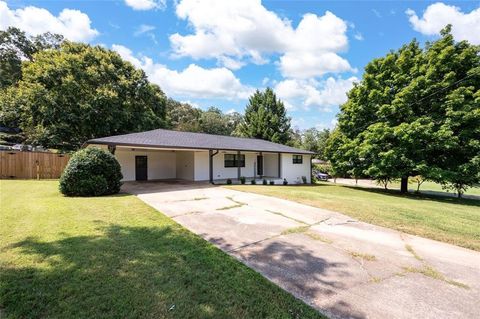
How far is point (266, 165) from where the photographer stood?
67.7ft

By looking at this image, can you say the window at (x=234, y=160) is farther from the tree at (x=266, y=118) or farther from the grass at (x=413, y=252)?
the tree at (x=266, y=118)

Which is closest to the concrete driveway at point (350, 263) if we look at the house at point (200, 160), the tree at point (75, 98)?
the house at point (200, 160)

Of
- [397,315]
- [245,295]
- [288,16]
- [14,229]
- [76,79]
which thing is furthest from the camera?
[76,79]

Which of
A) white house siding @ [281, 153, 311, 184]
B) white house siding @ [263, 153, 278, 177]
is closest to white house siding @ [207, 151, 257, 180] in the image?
white house siding @ [263, 153, 278, 177]

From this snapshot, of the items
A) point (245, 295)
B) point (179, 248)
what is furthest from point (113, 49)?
point (245, 295)

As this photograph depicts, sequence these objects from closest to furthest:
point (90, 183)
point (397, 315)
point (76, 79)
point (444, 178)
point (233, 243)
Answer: point (397, 315) → point (233, 243) → point (90, 183) → point (444, 178) → point (76, 79)

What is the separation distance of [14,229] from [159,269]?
145 inches

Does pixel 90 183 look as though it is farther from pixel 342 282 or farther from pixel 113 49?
pixel 113 49

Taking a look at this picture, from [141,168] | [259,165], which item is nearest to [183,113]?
[259,165]

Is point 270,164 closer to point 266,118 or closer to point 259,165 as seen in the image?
point 259,165

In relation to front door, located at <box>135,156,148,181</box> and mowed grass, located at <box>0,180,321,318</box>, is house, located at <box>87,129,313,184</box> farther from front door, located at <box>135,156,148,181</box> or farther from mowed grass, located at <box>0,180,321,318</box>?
mowed grass, located at <box>0,180,321,318</box>

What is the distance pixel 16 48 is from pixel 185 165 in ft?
84.3

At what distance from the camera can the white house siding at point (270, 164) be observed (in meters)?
19.9

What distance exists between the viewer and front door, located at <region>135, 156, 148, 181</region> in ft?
51.4
